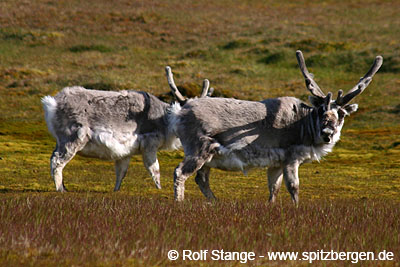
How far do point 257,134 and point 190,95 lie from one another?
92.6 ft

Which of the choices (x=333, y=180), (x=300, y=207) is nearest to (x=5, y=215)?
(x=300, y=207)

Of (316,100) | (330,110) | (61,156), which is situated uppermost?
(316,100)

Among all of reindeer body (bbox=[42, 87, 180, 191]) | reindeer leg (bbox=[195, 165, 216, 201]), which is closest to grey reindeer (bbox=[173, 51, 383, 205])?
reindeer leg (bbox=[195, 165, 216, 201])

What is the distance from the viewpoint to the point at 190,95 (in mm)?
42469

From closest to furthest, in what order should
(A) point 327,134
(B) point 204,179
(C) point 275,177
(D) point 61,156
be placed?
(A) point 327,134
(C) point 275,177
(B) point 204,179
(D) point 61,156

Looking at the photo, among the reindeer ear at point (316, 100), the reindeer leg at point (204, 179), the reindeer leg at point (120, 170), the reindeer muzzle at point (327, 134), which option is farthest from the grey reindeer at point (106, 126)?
the reindeer muzzle at point (327, 134)

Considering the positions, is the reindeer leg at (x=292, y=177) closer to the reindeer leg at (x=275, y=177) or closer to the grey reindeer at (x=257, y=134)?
the grey reindeer at (x=257, y=134)

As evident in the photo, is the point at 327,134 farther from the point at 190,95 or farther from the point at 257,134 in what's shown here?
the point at 190,95

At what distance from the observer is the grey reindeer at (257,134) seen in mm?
14219

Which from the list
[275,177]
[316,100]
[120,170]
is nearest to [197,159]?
[275,177]

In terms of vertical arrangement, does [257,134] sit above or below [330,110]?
below

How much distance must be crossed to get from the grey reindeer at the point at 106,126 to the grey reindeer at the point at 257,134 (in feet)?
8.28

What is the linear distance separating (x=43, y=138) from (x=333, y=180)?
16.5m

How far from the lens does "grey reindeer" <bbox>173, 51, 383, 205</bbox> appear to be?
14219mm
